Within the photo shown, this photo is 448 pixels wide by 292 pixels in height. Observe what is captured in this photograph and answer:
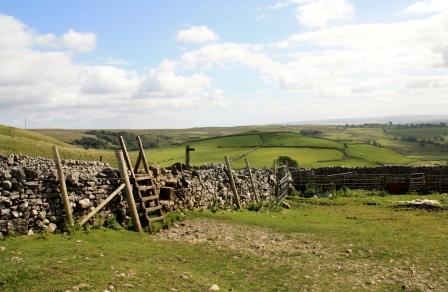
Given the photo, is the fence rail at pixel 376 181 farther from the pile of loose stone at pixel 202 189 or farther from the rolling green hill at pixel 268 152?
the rolling green hill at pixel 268 152

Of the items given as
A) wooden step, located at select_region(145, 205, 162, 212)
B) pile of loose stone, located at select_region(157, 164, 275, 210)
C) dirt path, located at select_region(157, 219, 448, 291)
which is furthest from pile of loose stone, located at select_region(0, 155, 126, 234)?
pile of loose stone, located at select_region(157, 164, 275, 210)

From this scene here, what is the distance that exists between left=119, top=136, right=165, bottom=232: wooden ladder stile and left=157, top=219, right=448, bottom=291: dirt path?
2.99 ft

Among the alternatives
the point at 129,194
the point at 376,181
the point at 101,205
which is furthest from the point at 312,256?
the point at 376,181

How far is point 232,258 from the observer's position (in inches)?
544

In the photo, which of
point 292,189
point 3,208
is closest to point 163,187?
point 3,208

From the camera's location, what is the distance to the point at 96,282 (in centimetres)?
988

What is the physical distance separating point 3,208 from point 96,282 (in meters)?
5.31

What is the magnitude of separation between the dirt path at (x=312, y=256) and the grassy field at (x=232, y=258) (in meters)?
0.03

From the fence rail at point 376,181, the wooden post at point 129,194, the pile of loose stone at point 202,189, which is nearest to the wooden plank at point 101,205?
the wooden post at point 129,194

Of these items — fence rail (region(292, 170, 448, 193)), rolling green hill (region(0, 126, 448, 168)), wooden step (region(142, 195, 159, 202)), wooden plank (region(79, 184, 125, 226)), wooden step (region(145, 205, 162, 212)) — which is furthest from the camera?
rolling green hill (region(0, 126, 448, 168))

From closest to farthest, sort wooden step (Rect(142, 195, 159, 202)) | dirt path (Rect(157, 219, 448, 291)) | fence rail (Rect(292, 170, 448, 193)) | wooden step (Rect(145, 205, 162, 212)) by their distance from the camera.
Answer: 1. dirt path (Rect(157, 219, 448, 291))
2. wooden step (Rect(145, 205, 162, 212))
3. wooden step (Rect(142, 195, 159, 202))
4. fence rail (Rect(292, 170, 448, 193))

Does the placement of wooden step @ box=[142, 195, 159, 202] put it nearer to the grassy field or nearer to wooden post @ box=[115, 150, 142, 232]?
wooden post @ box=[115, 150, 142, 232]

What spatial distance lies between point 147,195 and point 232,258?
6.04 meters

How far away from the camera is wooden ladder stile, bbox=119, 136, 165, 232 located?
56.3ft
